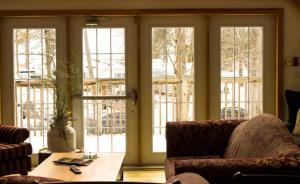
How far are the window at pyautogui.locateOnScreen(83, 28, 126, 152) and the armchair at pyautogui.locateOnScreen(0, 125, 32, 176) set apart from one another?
1.01 meters

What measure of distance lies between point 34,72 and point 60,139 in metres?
1.18

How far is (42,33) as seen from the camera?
550 centimetres

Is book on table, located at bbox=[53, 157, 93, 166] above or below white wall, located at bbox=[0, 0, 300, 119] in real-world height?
below

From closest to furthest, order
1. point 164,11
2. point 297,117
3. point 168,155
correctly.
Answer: point 168,155 → point 297,117 → point 164,11

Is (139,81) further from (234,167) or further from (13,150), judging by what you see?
(234,167)

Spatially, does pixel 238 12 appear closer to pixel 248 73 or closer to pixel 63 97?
pixel 248 73

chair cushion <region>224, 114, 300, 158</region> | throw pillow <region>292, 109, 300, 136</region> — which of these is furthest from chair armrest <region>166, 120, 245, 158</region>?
throw pillow <region>292, 109, 300, 136</region>

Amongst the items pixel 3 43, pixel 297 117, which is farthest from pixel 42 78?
pixel 297 117

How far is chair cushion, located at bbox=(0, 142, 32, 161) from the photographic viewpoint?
446cm

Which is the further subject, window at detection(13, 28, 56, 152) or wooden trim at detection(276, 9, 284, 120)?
window at detection(13, 28, 56, 152)

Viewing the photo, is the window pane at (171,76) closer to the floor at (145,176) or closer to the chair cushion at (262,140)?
the floor at (145,176)

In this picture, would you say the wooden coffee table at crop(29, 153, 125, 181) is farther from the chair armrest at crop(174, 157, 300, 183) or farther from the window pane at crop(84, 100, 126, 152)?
the window pane at crop(84, 100, 126, 152)

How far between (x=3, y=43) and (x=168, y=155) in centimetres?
278

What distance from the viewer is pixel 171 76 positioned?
18.0 ft
